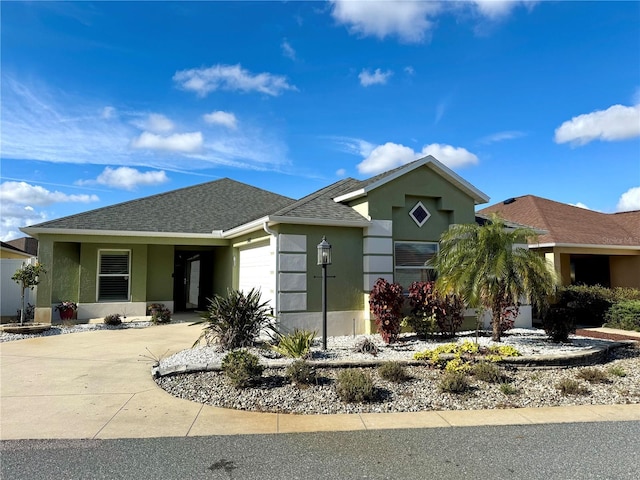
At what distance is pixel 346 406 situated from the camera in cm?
573

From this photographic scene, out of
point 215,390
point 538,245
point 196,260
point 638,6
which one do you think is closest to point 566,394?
point 215,390

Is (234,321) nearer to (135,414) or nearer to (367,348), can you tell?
(367,348)

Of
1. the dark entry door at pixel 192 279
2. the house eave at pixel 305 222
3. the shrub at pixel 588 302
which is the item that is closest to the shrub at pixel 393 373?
the house eave at pixel 305 222

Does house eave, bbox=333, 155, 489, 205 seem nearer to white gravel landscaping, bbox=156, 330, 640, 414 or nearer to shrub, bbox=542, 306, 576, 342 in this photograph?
shrub, bbox=542, 306, 576, 342

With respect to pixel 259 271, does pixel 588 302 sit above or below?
below

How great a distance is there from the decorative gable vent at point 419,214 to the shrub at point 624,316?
671 centimetres

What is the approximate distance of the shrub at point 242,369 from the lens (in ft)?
20.5

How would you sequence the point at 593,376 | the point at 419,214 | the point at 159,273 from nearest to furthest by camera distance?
1. the point at 593,376
2. the point at 419,214
3. the point at 159,273

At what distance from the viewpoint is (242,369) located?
20.7 feet

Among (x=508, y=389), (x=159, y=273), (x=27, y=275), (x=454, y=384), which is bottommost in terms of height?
(x=508, y=389)

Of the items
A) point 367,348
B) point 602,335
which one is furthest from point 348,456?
point 602,335

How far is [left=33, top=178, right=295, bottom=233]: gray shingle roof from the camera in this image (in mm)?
13656

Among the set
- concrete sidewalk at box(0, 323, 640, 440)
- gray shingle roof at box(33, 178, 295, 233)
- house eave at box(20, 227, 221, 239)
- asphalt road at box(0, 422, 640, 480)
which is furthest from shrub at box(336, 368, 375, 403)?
house eave at box(20, 227, 221, 239)

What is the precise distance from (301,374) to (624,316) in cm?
1110
